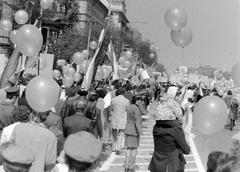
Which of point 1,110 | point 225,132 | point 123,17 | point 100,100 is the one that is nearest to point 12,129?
point 1,110

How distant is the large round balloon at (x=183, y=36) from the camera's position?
8492mm

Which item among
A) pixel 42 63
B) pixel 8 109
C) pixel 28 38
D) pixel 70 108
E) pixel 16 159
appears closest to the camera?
pixel 16 159

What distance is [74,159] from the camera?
2990 millimetres

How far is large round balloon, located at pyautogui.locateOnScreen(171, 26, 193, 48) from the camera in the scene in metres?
8.49

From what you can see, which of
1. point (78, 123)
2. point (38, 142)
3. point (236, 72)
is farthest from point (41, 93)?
point (236, 72)

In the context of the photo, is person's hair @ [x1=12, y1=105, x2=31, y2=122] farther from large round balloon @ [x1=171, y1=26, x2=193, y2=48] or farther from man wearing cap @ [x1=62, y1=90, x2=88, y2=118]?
large round balloon @ [x1=171, y1=26, x2=193, y2=48]

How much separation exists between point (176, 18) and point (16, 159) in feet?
17.8

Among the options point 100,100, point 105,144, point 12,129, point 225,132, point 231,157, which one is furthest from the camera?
point 225,132

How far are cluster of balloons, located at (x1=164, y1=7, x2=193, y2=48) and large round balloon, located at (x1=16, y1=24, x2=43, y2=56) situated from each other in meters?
2.78

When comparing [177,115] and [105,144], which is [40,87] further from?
[105,144]

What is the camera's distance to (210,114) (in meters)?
4.82

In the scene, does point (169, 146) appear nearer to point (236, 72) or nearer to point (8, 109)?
point (236, 72)

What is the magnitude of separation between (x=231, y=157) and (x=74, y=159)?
146 cm

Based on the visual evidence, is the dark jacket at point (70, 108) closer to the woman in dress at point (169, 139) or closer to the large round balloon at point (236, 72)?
the woman in dress at point (169, 139)
